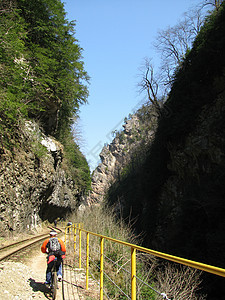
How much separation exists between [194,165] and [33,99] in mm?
13689

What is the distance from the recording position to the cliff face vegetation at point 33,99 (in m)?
12.9

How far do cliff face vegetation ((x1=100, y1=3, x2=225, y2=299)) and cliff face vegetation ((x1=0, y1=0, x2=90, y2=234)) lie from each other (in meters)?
7.48

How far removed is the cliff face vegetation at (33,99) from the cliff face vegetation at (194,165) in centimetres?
748

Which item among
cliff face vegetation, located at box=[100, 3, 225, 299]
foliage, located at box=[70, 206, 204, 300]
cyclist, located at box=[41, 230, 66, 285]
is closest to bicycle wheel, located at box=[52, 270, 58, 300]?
cyclist, located at box=[41, 230, 66, 285]

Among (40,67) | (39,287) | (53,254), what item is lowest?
(39,287)

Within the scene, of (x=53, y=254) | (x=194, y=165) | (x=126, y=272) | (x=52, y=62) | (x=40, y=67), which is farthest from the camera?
(x=52, y=62)

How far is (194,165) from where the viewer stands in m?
14.6

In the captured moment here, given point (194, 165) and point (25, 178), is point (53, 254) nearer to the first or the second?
point (194, 165)

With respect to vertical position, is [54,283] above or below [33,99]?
below

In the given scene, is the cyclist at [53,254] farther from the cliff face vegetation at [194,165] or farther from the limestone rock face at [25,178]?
the limestone rock face at [25,178]

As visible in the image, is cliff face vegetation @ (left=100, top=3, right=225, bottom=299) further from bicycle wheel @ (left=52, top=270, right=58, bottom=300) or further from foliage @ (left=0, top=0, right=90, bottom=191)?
foliage @ (left=0, top=0, right=90, bottom=191)

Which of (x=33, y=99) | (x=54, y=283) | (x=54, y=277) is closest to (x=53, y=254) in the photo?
(x=54, y=277)

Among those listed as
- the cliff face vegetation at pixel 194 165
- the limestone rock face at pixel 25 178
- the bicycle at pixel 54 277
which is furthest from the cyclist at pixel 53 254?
the limestone rock face at pixel 25 178

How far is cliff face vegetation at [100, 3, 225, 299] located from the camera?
1061 centimetres
